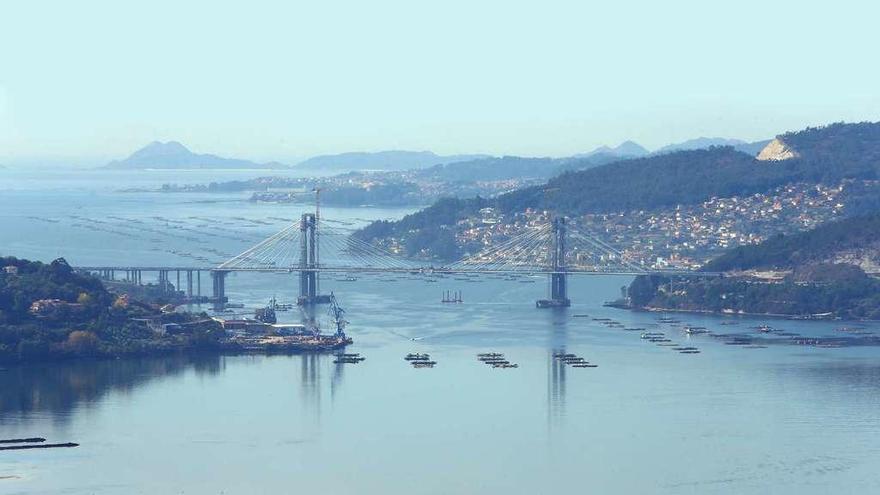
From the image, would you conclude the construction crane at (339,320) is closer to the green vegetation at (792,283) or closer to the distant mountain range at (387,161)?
the green vegetation at (792,283)

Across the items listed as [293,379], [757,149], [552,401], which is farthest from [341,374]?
[757,149]

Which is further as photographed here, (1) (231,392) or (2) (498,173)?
(2) (498,173)

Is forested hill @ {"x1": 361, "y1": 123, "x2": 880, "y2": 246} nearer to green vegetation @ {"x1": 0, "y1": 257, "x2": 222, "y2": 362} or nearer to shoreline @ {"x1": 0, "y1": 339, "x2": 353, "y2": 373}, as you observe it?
green vegetation @ {"x1": 0, "y1": 257, "x2": 222, "y2": 362}

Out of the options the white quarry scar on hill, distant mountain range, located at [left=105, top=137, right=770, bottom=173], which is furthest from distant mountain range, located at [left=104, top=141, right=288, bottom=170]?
the white quarry scar on hill

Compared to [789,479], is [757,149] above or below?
above

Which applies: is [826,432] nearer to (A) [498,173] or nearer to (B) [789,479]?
(B) [789,479]
